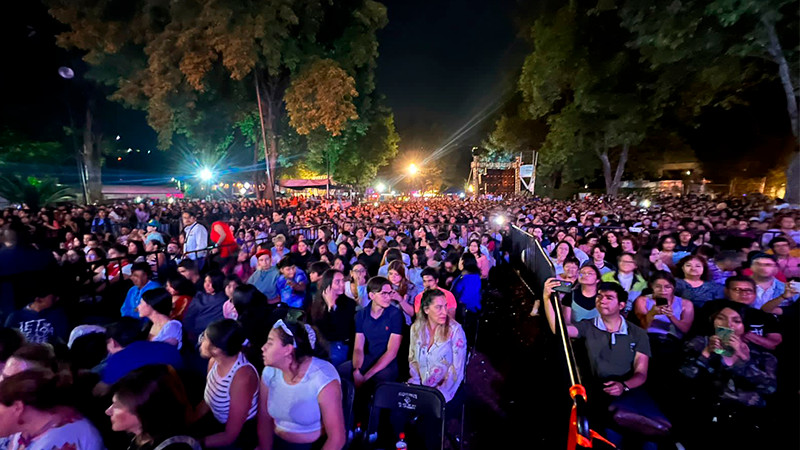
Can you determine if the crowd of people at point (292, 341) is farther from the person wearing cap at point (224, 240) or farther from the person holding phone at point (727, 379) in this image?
the person wearing cap at point (224, 240)

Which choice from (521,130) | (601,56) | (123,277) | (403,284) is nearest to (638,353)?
(403,284)

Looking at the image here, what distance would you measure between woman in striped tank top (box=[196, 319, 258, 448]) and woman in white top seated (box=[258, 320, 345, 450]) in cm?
11

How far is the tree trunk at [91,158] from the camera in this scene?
2503 cm

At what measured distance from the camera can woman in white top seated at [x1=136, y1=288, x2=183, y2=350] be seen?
361 cm

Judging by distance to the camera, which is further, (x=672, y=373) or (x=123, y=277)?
(x=123, y=277)

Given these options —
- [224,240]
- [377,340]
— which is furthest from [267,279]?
[224,240]

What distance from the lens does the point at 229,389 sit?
2588mm

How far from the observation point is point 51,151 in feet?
87.5

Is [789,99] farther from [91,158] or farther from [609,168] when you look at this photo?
[91,158]

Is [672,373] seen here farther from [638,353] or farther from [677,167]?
[677,167]

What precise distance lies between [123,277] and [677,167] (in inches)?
1928

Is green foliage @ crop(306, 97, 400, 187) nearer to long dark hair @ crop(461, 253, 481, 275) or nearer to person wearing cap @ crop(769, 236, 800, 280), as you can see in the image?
long dark hair @ crop(461, 253, 481, 275)

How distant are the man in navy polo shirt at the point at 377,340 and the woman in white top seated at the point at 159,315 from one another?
1.73 meters

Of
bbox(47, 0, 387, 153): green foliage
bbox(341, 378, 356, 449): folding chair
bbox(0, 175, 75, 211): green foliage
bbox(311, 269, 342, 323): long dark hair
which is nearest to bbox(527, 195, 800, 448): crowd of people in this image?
bbox(341, 378, 356, 449): folding chair
